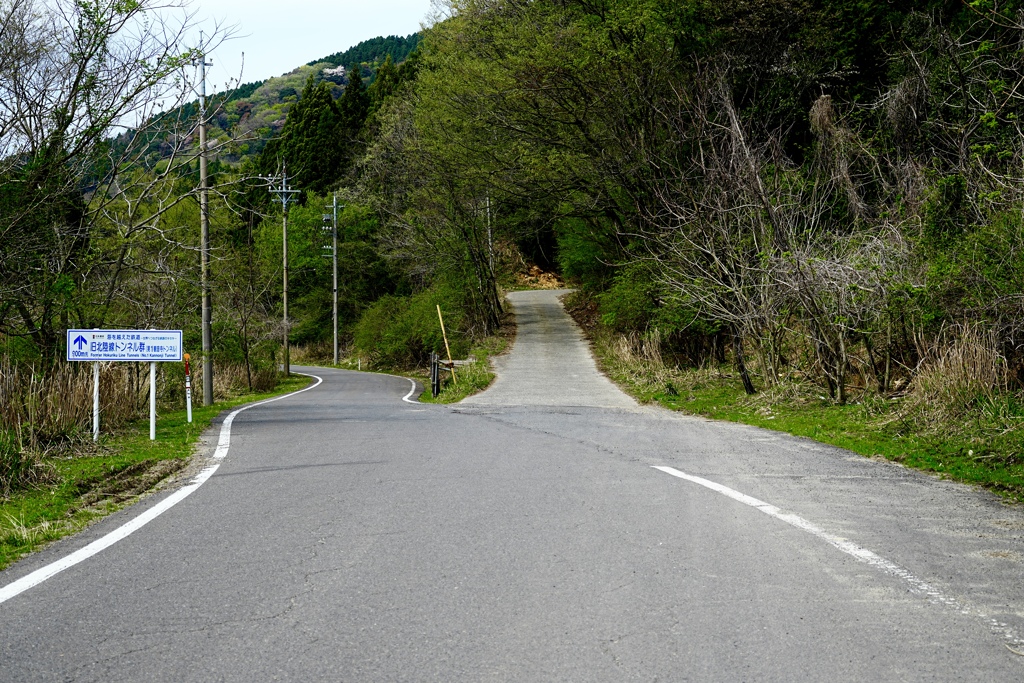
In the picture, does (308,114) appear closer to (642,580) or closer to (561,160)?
(561,160)

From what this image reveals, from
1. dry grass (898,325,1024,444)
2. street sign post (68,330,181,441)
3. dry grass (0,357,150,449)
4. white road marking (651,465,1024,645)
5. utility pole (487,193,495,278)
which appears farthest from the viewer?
utility pole (487,193,495,278)

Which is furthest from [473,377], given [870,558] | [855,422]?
[870,558]

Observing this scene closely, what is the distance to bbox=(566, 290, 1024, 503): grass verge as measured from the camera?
9773 mm

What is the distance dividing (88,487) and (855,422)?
10582mm

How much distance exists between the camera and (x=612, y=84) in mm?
29203

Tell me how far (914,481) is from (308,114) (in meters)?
68.8

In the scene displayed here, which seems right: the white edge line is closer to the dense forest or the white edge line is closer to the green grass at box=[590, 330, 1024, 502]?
the dense forest

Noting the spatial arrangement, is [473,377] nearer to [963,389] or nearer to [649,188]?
[649,188]

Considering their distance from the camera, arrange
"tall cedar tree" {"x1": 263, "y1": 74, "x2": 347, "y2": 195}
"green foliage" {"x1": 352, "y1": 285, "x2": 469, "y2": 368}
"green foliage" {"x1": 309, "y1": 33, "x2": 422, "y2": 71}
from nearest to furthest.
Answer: "green foliage" {"x1": 352, "y1": 285, "x2": 469, "y2": 368} → "tall cedar tree" {"x1": 263, "y1": 74, "x2": 347, "y2": 195} → "green foliage" {"x1": 309, "y1": 33, "x2": 422, "y2": 71}

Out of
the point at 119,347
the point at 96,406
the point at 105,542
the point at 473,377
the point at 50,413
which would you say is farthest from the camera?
the point at 473,377

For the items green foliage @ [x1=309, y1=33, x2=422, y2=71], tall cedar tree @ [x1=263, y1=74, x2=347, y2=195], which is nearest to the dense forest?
tall cedar tree @ [x1=263, y1=74, x2=347, y2=195]

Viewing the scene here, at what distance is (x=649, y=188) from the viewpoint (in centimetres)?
2750

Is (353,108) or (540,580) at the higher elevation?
(353,108)

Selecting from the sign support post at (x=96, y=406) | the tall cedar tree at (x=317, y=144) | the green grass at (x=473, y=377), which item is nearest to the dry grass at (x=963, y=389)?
the sign support post at (x=96, y=406)
